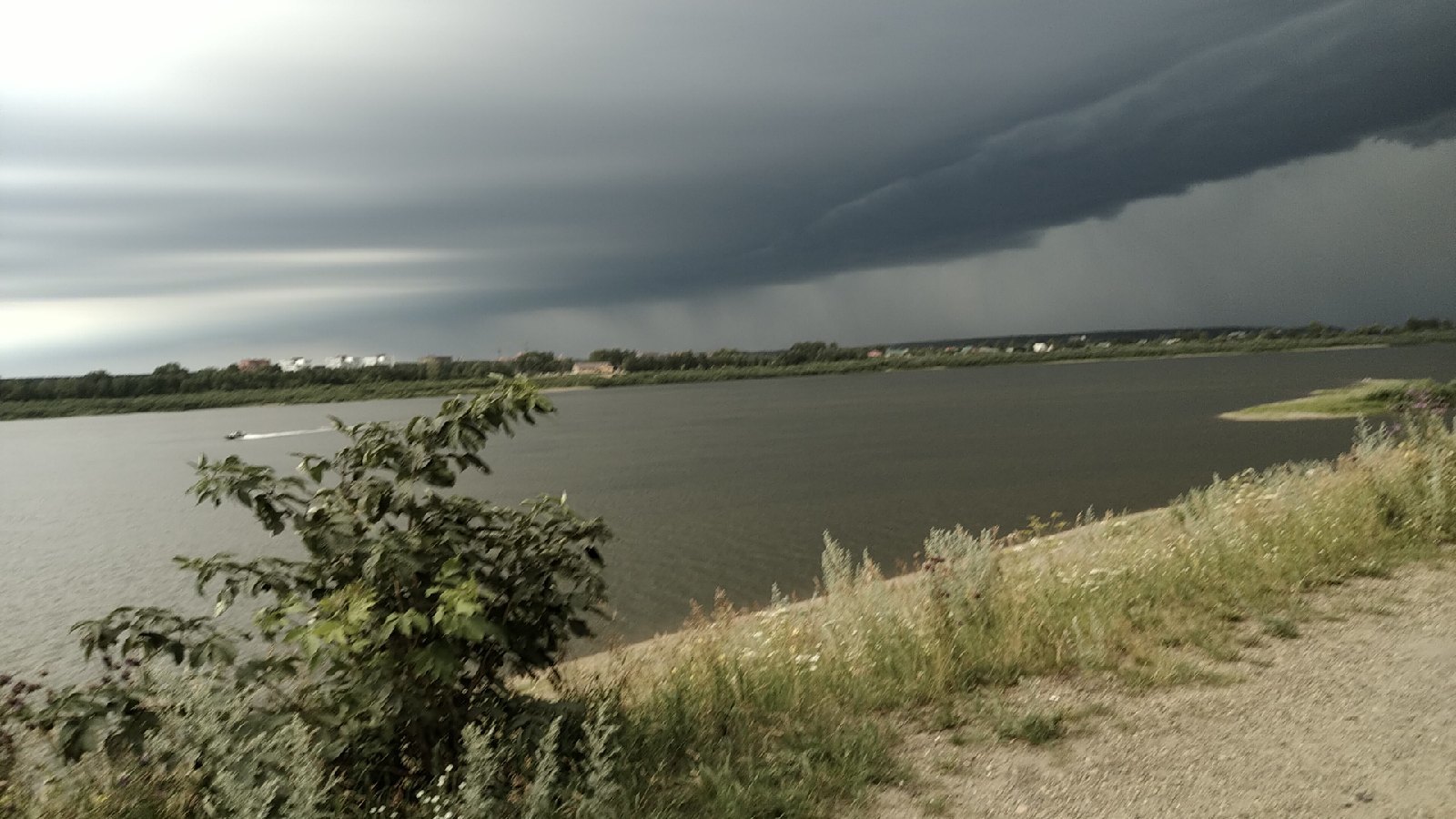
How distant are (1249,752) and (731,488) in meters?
32.2

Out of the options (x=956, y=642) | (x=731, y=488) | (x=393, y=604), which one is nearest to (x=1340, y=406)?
(x=731, y=488)

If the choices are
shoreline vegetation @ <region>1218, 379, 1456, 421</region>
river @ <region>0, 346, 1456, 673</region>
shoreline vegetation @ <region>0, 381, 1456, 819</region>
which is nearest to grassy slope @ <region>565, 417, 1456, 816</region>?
shoreline vegetation @ <region>0, 381, 1456, 819</region>

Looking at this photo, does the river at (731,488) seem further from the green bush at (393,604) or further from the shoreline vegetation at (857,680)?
the shoreline vegetation at (857,680)

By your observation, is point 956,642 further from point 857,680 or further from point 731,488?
point 731,488

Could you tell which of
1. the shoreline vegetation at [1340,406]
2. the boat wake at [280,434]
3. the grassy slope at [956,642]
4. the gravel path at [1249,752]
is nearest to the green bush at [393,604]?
the grassy slope at [956,642]

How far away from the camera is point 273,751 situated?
3.82m

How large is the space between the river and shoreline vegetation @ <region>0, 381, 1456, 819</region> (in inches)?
76.3

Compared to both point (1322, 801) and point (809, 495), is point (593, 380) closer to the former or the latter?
point (809, 495)

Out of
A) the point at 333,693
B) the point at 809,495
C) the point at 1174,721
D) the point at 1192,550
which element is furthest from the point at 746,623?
the point at 809,495

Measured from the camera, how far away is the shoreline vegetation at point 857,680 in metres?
4.13

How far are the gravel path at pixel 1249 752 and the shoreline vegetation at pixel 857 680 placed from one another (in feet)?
0.62

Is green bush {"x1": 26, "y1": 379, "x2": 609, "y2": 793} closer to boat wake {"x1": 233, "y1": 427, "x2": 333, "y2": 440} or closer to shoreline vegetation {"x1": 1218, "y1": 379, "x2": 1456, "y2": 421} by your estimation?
shoreline vegetation {"x1": 1218, "y1": 379, "x2": 1456, "y2": 421}

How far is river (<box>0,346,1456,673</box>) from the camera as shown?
21836mm

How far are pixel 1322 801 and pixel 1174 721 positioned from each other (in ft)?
3.09
